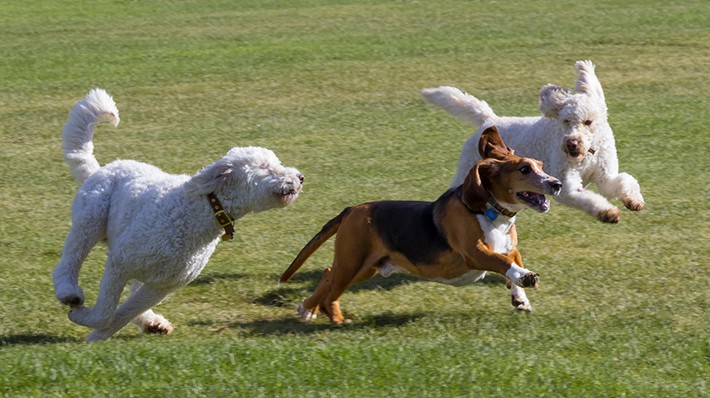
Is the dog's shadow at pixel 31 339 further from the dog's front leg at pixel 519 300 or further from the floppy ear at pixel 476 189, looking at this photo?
the dog's front leg at pixel 519 300

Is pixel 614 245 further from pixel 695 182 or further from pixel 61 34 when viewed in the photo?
pixel 61 34

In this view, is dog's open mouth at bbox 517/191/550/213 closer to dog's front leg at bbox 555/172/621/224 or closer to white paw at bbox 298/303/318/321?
white paw at bbox 298/303/318/321

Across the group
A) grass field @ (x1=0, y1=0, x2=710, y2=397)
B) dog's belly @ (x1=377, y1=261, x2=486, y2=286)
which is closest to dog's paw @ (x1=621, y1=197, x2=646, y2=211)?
grass field @ (x1=0, y1=0, x2=710, y2=397)

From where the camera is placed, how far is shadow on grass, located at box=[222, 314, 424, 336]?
284 inches

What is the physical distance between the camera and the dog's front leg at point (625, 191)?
8719 mm

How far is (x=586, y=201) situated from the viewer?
8422mm

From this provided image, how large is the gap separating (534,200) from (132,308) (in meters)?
2.23

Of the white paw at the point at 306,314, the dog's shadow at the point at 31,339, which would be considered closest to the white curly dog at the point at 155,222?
the dog's shadow at the point at 31,339

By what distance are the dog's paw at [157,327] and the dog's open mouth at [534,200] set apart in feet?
7.03

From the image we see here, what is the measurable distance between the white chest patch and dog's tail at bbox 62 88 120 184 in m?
2.29

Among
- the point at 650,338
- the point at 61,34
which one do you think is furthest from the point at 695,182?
the point at 61,34

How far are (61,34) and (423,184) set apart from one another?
408 inches

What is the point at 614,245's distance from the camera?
9242 mm

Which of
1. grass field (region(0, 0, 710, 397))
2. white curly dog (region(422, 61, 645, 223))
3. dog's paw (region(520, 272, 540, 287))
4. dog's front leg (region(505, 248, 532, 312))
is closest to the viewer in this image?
grass field (region(0, 0, 710, 397))
